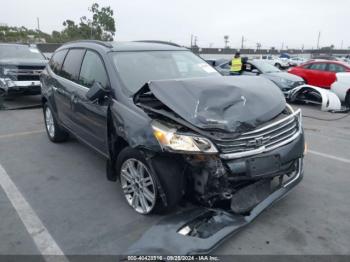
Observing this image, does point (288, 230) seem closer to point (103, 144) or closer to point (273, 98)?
point (273, 98)

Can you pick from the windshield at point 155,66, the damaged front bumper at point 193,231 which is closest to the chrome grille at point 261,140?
the damaged front bumper at point 193,231

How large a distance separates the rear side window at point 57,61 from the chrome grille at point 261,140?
3.58 meters

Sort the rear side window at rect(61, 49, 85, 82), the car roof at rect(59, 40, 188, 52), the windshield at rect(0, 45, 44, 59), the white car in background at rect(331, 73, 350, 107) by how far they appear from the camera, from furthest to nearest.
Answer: the windshield at rect(0, 45, 44, 59) → the white car in background at rect(331, 73, 350, 107) → the rear side window at rect(61, 49, 85, 82) → the car roof at rect(59, 40, 188, 52)

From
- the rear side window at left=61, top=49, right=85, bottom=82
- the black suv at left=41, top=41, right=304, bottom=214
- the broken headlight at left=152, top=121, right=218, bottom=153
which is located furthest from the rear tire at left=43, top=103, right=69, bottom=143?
the broken headlight at left=152, top=121, right=218, bottom=153

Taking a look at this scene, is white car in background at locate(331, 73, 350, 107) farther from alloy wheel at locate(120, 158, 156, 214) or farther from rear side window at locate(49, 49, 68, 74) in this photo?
alloy wheel at locate(120, 158, 156, 214)

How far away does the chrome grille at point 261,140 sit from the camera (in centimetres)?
273

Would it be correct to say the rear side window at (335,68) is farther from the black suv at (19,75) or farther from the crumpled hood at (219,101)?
the black suv at (19,75)

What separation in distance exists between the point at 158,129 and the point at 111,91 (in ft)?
3.33

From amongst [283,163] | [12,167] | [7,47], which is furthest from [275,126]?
[7,47]

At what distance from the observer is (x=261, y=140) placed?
2873 mm

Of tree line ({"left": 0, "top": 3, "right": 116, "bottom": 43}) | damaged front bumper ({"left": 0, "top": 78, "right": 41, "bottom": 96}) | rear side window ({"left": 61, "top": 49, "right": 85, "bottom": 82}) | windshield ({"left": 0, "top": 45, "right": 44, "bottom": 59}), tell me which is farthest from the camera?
tree line ({"left": 0, "top": 3, "right": 116, "bottom": 43})

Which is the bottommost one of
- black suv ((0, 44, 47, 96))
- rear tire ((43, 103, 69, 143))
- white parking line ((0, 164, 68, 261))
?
white parking line ((0, 164, 68, 261))

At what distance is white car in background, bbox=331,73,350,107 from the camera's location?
9742 millimetres

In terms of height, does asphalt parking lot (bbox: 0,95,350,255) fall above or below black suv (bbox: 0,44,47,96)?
below
